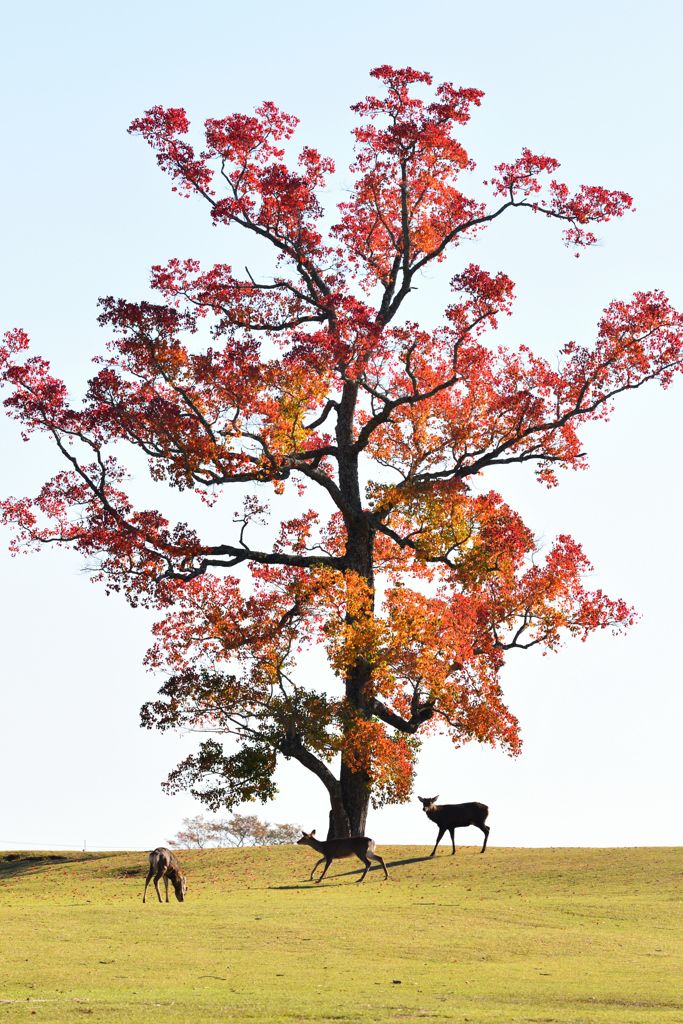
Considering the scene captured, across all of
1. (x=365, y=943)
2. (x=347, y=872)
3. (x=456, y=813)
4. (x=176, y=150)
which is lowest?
(x=365, y=943)

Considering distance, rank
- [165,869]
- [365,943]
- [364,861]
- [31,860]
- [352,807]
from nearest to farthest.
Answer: [365,943]
[165,869]
[364,861]
[352,807]
[31,860]

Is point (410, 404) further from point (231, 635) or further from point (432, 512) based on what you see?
point (231, 635)

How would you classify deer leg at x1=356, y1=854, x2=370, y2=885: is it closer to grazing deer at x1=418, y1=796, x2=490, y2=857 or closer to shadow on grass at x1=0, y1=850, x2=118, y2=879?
grazing deer at x1=418, y1=796, x2=490, y2=857

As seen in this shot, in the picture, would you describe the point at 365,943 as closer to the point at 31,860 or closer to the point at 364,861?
the point at 364,861

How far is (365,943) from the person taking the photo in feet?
Result: 42.8

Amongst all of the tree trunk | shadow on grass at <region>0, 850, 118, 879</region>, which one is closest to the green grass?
the tree trunk

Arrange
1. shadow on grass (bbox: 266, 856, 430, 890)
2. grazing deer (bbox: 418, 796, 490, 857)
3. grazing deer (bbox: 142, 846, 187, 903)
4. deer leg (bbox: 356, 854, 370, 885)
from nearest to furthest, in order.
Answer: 1. grazing deer (bbox: 142, 846, 187, 903)
2. deer leg (bbox: 356, 854, 370, 885)
3. shadow on grass (bbox: 266, 856, 430, 890)
4. grazing deer (bbox: 418, 796, 490, 857)

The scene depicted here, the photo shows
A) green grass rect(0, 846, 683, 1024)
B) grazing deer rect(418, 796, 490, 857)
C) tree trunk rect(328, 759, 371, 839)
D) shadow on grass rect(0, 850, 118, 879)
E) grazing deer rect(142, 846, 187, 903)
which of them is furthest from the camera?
shadow on grass rect(0, 850, 118, 879)

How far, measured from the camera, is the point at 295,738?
2292 cm

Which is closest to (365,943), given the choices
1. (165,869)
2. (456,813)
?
(165,869)

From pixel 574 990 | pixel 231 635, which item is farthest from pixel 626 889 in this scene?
pixel 231 635

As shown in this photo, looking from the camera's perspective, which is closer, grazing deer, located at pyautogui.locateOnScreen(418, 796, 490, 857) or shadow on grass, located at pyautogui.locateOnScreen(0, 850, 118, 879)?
grazing deer, located at pyautogui.locateOnScreen(418, 796, 490, 857)

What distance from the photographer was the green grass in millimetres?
9438

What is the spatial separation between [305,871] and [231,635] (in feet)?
17.6
